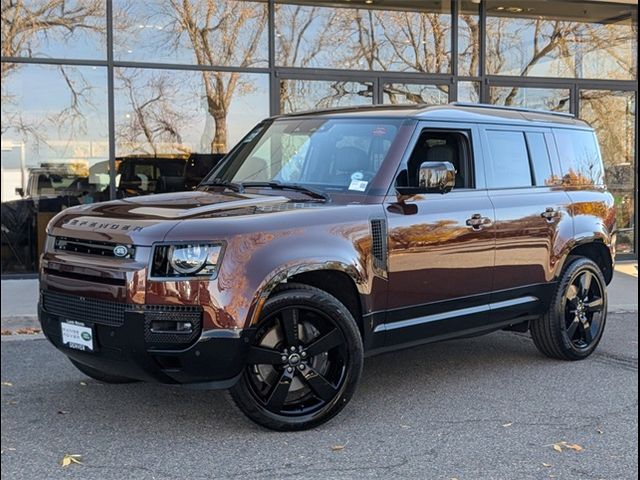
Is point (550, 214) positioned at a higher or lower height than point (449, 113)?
lower

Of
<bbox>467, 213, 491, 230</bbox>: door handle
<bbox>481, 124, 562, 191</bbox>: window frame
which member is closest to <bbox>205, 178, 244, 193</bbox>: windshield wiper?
<bbox>467, 213, 491, 230</bbox>: door handle

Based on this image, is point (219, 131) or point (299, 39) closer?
point (219, 131)

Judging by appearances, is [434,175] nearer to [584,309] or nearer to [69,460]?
[584,309]

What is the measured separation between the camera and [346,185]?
15.7 ft

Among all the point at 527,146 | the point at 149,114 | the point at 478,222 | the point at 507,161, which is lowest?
the point at 478,222

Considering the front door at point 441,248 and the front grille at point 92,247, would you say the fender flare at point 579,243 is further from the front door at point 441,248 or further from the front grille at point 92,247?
the front grille at point 92,247

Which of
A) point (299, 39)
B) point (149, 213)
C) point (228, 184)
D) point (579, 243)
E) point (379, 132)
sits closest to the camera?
point (149, 213)

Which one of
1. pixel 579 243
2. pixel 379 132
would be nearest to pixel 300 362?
pixel 379 132

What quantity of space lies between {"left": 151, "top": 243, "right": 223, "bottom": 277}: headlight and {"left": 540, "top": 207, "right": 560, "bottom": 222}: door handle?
288 centimetres

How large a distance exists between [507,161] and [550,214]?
545 millimetres

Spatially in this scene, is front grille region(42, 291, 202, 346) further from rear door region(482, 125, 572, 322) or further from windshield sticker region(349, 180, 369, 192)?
rear door region(482, 125, 572, 322)

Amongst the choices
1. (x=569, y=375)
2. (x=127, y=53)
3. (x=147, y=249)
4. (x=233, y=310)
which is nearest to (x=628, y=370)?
(x=569, y=375)

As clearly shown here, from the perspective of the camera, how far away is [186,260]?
3846 mm

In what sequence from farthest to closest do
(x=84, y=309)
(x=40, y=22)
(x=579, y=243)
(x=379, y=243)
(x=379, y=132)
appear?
1. (x=40, y=22)
2. (x=579, y=243)
3. (x=379, y=132)
4. (x=379, y=243)
5. (x=84, y=309)
